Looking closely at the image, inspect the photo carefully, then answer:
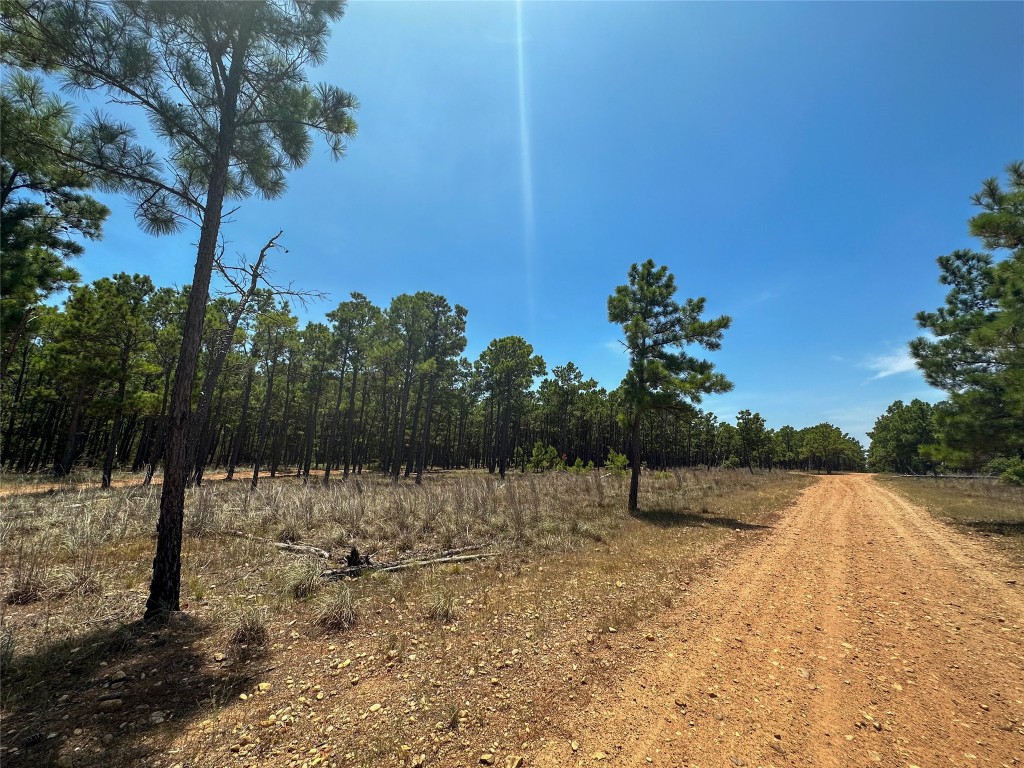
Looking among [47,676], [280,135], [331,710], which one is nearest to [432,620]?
[331,710]

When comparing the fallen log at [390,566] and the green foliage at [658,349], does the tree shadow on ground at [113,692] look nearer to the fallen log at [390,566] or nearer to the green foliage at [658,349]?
the fallen log at [390,566]

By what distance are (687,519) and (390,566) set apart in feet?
32.2

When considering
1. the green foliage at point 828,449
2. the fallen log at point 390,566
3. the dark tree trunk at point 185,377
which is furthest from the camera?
the green foliage at point 828,449

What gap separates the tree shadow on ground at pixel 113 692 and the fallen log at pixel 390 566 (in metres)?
2.06

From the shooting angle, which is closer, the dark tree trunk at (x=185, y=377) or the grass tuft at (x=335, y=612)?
the grass tuft at (x=335, y=612)

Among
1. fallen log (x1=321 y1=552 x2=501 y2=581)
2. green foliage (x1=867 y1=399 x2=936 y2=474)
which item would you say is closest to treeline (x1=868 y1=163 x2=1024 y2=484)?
fallen log (x1=321 y1=552 x2=501 y2=581)

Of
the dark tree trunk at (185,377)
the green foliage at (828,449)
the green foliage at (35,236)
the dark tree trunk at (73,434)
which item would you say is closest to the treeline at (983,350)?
the dark tree trunk at (185,377)

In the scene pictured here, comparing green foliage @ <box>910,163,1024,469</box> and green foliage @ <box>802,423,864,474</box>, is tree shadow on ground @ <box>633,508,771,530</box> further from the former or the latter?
green foliage @ <box>802,423,864,474</box>

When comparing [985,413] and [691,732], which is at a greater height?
[985,413]

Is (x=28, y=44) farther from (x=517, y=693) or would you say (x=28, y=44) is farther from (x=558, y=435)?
(x=558, y=435)

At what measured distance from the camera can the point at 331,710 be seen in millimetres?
3441

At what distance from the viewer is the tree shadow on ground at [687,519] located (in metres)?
11.6

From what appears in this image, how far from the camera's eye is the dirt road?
3.00 m

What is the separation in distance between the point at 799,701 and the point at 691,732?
4.13 ft
